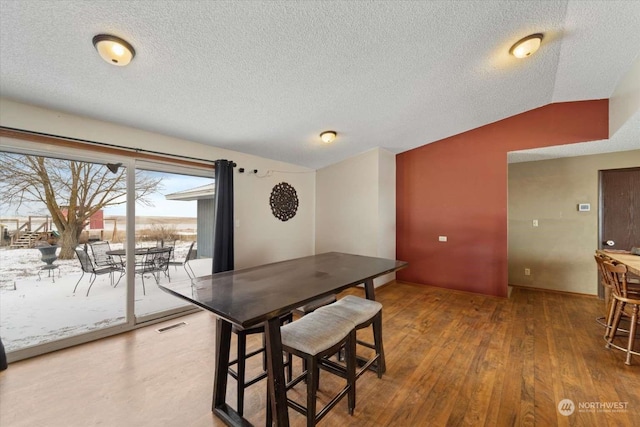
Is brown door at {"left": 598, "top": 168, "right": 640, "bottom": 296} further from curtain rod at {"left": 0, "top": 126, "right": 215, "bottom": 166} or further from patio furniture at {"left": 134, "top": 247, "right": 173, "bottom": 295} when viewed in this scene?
patio furniture at {"left": 134, "top": 247, "right": 173, "bottom": 295}

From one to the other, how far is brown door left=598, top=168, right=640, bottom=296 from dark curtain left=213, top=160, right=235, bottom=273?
17.8 ft

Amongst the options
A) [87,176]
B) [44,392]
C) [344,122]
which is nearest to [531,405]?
[344,122]

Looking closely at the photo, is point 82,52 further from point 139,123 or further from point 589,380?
point 589,380

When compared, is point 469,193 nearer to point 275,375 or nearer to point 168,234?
point 275,375

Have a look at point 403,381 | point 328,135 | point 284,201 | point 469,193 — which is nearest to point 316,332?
point 403,381

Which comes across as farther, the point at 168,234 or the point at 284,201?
the point at 284,201

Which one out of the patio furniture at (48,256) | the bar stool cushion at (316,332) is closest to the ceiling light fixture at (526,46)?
the bar stool cushion at (316,332)

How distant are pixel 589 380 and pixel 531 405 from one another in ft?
2.31

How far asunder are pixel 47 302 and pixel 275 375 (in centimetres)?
270

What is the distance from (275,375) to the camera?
51.7 inches

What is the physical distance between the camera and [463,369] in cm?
213

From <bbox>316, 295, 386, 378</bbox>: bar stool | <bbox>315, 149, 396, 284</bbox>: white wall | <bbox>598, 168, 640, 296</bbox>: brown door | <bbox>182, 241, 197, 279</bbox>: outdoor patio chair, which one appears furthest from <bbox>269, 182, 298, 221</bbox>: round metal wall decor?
<bbox>598, 168, 640, 296</bbox>: brown door

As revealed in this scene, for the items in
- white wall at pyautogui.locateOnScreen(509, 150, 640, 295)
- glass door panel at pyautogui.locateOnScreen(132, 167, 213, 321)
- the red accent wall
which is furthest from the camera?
white wall at pyautogui.locateOnScreen(509, 150, 640, 295)

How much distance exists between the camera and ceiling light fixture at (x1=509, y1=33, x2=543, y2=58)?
212 cm
